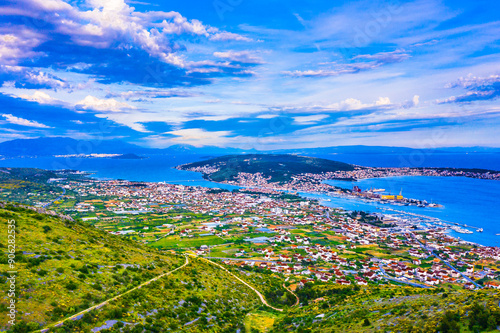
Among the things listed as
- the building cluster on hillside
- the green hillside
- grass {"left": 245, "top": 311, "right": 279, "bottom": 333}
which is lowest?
the building cluster on hillside

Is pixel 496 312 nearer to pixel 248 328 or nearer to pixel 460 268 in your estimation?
pixel 248 328

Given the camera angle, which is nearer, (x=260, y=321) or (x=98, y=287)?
(x=98, y=287)

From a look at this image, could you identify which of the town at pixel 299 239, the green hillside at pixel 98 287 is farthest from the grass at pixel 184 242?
the green hillside at pixel 98 287

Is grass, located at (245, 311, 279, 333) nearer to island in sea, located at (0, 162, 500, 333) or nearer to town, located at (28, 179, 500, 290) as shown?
island in sea, located at (0, 162, 500, 333)

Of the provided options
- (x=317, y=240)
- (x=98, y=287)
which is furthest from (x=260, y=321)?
(x=317, y=240)

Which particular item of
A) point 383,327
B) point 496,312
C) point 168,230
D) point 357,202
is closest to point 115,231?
point 168,230

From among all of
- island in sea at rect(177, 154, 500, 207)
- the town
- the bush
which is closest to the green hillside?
the bush

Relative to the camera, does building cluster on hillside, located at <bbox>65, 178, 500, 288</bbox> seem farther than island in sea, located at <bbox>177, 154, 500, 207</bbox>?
No

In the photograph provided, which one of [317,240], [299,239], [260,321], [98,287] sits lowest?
[317,240]

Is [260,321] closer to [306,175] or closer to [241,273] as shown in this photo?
[241,273]
